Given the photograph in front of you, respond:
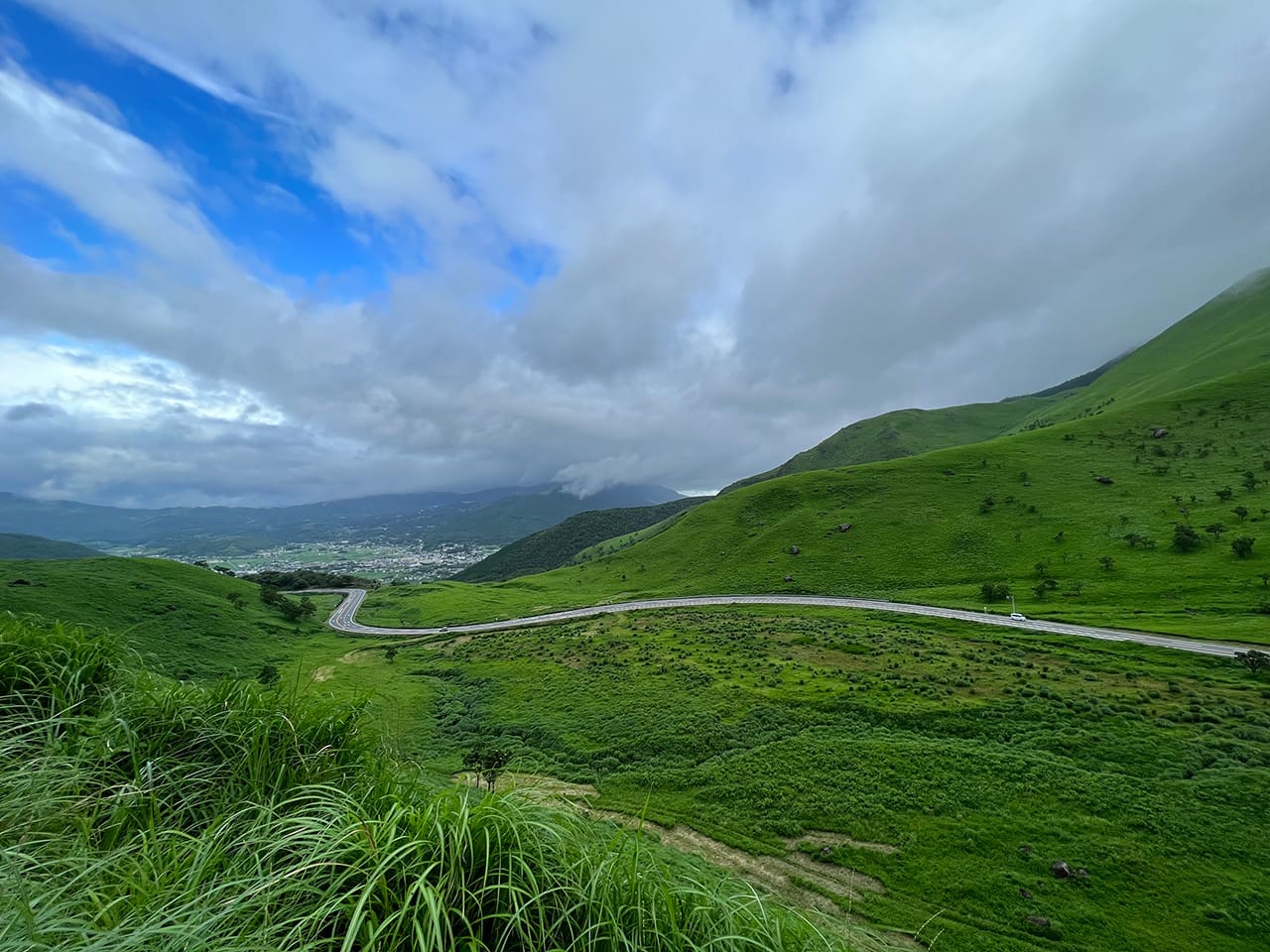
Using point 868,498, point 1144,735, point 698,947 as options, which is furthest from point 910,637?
point 868,498

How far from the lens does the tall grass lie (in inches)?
115

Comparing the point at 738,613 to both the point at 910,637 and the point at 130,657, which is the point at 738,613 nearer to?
the point at 910,637

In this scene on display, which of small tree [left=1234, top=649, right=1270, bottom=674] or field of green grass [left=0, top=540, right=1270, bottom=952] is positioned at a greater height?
small tree [left=1234, top=649, right=1270, bottom=674]

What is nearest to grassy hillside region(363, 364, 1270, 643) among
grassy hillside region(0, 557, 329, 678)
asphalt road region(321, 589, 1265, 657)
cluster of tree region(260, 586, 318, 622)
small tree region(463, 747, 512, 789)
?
asphalt road region(321, 589, 1265, 657)

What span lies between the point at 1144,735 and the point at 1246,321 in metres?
283

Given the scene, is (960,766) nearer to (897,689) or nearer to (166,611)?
(897,689)

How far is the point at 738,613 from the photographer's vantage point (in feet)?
217

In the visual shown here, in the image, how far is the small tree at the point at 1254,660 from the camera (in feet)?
103

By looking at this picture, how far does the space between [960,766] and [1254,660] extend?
26103mm

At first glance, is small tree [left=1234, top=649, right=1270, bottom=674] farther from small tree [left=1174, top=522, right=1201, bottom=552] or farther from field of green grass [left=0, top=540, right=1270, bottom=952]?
small tree [left=1174, top=522, right=1201, bottom=552]

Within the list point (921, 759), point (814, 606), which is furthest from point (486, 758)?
point (814, 606)

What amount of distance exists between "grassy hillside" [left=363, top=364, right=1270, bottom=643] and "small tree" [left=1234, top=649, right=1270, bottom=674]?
7.48 meters

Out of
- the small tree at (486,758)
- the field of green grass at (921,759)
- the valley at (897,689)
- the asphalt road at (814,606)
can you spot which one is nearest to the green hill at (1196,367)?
the valley at (897,689)

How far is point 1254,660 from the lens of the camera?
32.0 metres
